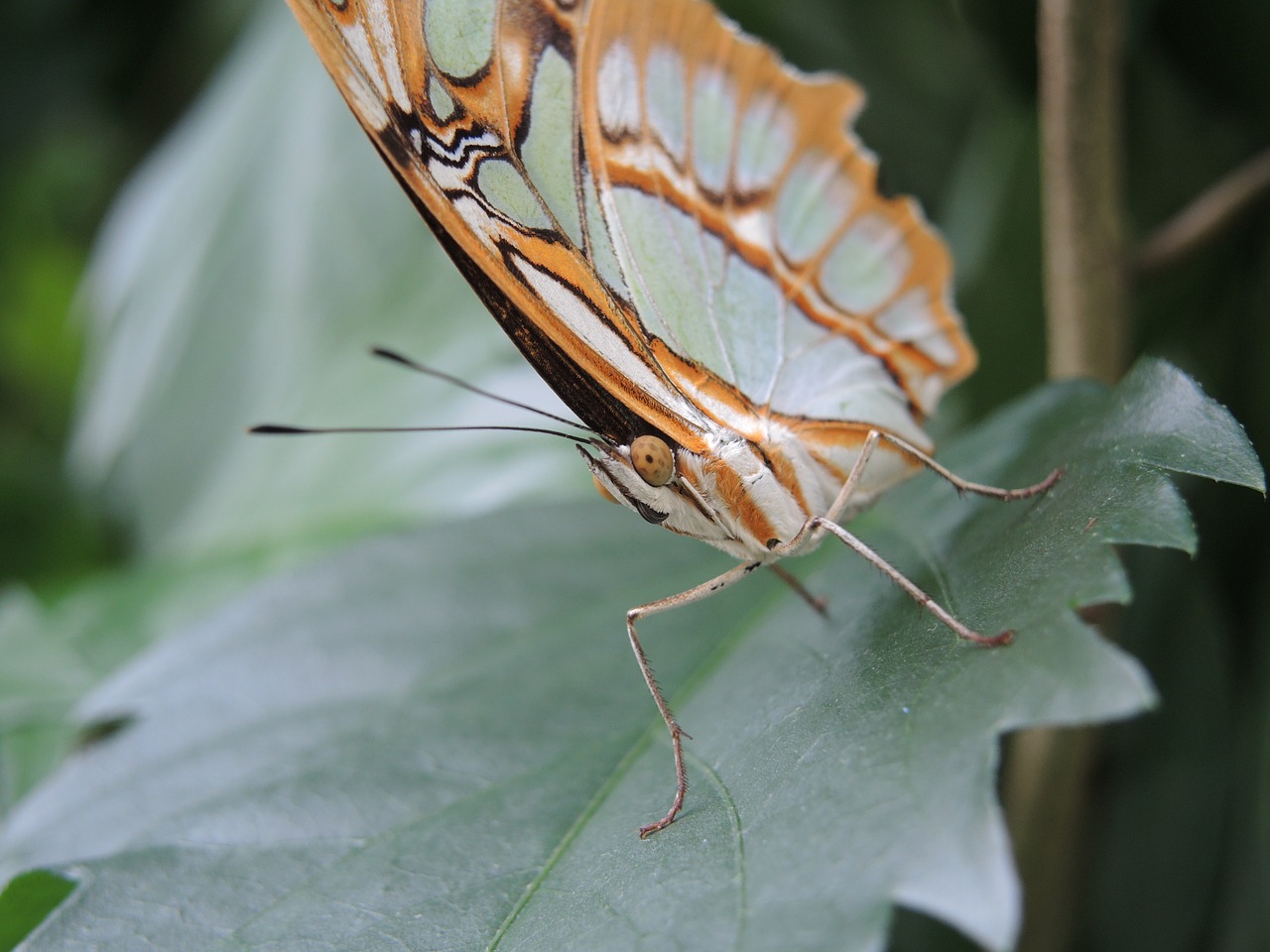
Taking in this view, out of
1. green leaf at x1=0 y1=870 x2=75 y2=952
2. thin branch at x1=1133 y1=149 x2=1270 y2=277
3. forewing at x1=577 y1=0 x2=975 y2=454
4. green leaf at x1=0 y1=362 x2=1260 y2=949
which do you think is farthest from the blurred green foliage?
green leaf at x1=0 y1=870 x2=75 y2=952

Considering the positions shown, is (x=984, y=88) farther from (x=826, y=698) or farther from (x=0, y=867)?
(x=0, y=867)

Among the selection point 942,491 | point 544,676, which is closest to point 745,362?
point 942,491

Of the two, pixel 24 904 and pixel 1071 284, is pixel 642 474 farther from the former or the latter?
pixel 24 904

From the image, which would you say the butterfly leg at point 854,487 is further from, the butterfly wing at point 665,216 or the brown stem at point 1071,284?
the brown stem at point 1071,284

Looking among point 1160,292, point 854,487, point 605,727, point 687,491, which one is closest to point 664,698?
point 605,727

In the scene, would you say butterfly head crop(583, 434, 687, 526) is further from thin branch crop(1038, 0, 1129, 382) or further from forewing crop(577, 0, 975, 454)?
thin branch crop(1038, 0, 1129, 382)
